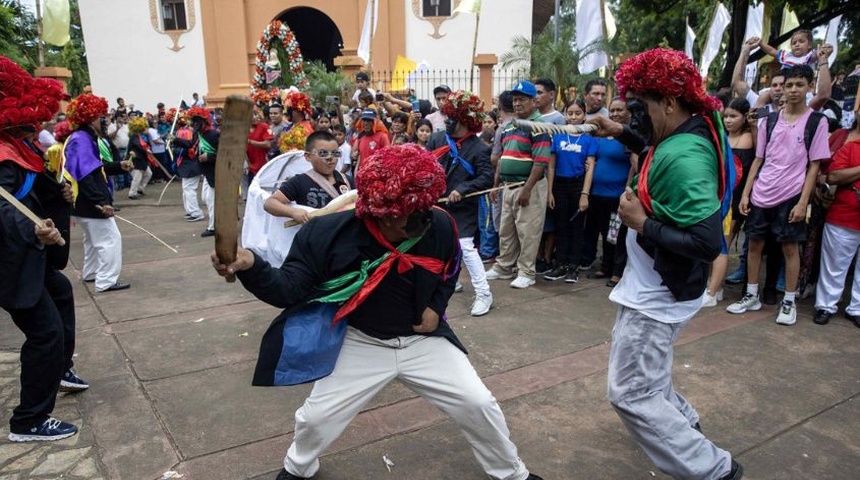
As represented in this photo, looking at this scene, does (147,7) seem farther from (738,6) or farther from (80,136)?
(738,6)

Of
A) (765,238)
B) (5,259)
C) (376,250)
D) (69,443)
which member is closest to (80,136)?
(5,259)

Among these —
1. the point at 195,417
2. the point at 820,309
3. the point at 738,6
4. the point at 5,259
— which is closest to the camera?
the point at 5,259

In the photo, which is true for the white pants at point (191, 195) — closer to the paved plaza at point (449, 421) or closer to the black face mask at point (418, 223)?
the paved plaza at point (449, 421)

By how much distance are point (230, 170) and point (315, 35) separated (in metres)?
28.5

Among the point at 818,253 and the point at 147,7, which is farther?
the point at 147,7

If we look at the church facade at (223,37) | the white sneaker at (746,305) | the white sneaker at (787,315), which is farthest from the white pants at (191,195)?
the church facade at (223,37)

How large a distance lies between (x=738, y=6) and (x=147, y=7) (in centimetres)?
2039

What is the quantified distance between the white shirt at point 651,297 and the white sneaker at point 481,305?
9.25ft

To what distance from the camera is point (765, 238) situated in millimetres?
5441

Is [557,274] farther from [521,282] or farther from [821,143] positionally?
[821,143]

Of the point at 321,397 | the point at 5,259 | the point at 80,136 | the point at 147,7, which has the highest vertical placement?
the point at 147,7

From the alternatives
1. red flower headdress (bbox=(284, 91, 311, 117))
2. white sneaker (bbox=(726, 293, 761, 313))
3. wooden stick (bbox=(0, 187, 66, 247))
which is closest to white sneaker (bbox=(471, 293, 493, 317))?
white sneaker (bbox=(726, 293, 761, 313))

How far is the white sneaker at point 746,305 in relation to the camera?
5449 millimetres

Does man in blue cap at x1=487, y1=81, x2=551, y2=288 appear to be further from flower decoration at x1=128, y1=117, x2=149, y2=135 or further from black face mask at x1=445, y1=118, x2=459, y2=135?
flower decoration at x1=128, y1=117, x2=149, y2=135
